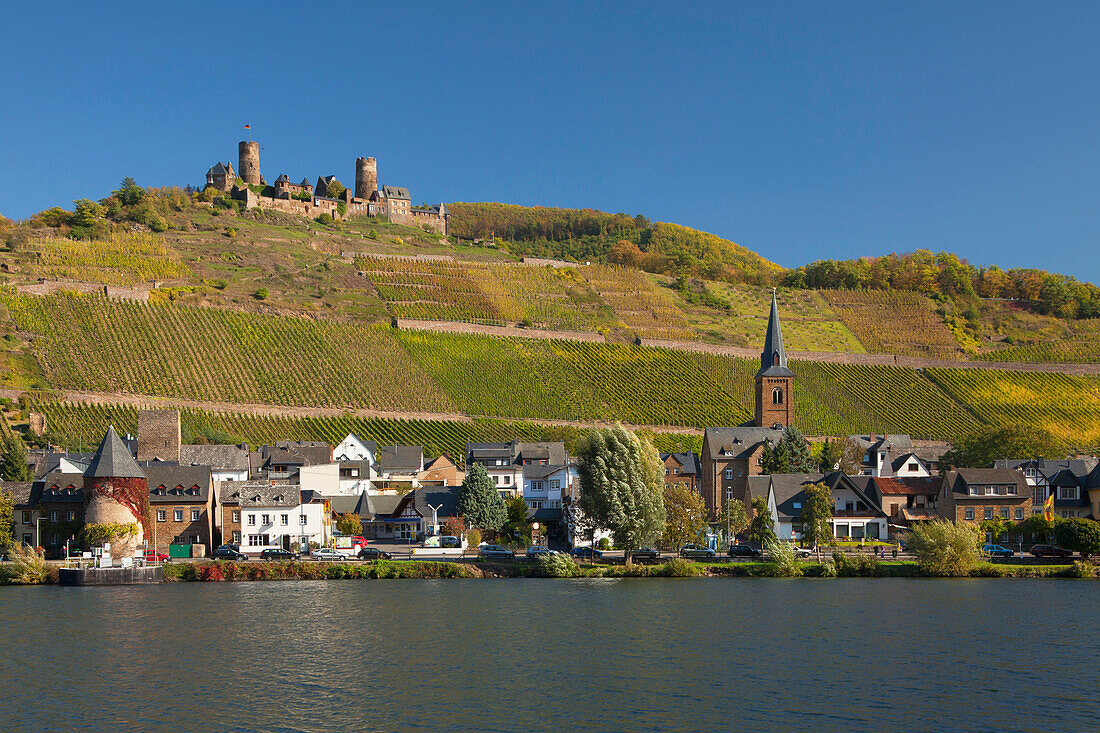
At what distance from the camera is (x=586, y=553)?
6244cm

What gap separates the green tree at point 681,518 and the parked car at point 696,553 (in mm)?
593

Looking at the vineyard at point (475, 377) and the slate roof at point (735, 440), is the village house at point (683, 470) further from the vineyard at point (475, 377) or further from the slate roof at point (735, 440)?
the vineyard at point (475, 377)

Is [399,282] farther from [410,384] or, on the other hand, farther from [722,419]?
[722,419]

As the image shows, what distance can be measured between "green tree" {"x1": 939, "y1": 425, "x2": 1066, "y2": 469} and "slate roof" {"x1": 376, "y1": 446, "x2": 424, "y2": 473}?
140 feet

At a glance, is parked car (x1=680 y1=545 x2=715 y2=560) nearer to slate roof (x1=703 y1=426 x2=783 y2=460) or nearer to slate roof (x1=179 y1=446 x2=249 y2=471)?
slate roof (x1=703 y1=426 x2=783 y2=460)

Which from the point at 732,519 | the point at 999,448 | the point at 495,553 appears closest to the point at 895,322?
the point at 999,448

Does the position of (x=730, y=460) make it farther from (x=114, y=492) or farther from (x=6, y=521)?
(x=6, y=521)

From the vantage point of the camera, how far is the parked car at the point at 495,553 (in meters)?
59.5

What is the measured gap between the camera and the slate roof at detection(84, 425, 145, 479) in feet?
193

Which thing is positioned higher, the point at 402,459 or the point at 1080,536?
the point at 402,459

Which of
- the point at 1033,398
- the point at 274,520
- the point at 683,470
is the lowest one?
the point at 274,520

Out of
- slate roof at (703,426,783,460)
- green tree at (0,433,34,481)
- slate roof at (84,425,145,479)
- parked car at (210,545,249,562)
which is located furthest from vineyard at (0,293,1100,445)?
slate roof at (84,425,145,479)

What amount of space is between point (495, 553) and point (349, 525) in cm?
1514

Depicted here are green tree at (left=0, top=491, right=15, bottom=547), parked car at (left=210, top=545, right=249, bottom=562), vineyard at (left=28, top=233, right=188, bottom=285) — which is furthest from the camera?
vineyard at (left=28, top=233, right=188, bottom=285)
